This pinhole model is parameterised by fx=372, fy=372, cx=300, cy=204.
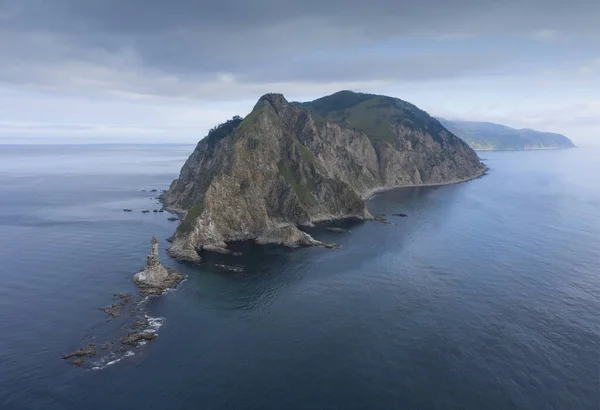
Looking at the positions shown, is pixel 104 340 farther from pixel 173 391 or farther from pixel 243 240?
pixel 243 240

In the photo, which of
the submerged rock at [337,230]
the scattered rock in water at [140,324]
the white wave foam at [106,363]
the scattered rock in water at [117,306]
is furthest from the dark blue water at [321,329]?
the submerged rock at [337,230]

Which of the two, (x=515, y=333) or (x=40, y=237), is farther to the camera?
(x=40, y=237)

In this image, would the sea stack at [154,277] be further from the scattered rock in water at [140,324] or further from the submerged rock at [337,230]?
the submerged rock at [337,230]

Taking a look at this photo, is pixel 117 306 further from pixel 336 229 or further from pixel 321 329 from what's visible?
pixel 336 229

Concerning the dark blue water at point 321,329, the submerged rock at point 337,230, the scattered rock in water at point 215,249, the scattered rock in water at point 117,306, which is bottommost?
the dark blue water at point 321,329

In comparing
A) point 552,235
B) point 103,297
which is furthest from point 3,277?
point 552,235

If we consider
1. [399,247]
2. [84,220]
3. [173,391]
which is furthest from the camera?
[84,220]

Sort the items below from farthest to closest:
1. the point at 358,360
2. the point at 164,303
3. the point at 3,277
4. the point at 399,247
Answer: the point at 399,247 → the point at 3,277 → the point at 164,303 → the point at 358,360
